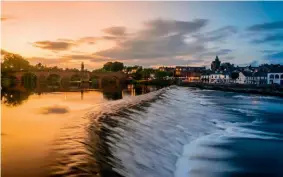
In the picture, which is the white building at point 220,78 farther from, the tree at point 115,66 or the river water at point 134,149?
the river water at point 134,149

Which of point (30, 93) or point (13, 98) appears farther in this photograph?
point (30, 93)

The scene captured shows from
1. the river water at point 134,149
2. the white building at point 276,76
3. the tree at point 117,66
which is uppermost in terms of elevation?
the tree at point 117,66

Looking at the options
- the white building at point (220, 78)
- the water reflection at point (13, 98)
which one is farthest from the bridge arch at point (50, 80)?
the white building at point (220, 78)

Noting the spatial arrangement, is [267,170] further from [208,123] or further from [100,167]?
[208,123]

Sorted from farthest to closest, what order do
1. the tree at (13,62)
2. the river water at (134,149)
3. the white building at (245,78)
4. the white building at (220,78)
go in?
the white building at (220,78) → the white building at (245,78) → the tree at (13,62) → the river water at (134,149)

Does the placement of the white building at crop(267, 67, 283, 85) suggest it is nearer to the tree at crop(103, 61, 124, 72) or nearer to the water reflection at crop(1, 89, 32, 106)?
the water reflection at crop(1, 89, 32, 106)

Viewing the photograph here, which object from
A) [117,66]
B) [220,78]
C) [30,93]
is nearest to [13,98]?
[30,93]

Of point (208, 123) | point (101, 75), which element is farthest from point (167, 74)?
point (208, 123)

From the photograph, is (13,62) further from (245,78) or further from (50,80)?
(245,78)

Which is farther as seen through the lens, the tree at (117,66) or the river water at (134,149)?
the tree at (117,66)

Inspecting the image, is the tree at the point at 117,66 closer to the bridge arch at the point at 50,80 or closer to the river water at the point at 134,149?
Answer: the bridge arch at the point at 50,80

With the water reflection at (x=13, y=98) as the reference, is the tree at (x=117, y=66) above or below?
above

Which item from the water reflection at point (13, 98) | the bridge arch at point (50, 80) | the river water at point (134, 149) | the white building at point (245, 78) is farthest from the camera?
the white building at point (245, 78)

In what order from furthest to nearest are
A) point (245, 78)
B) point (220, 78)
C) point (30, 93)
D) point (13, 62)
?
point (220, 78)
point (245, 78)
point (13, 62)
point (30, 93)
